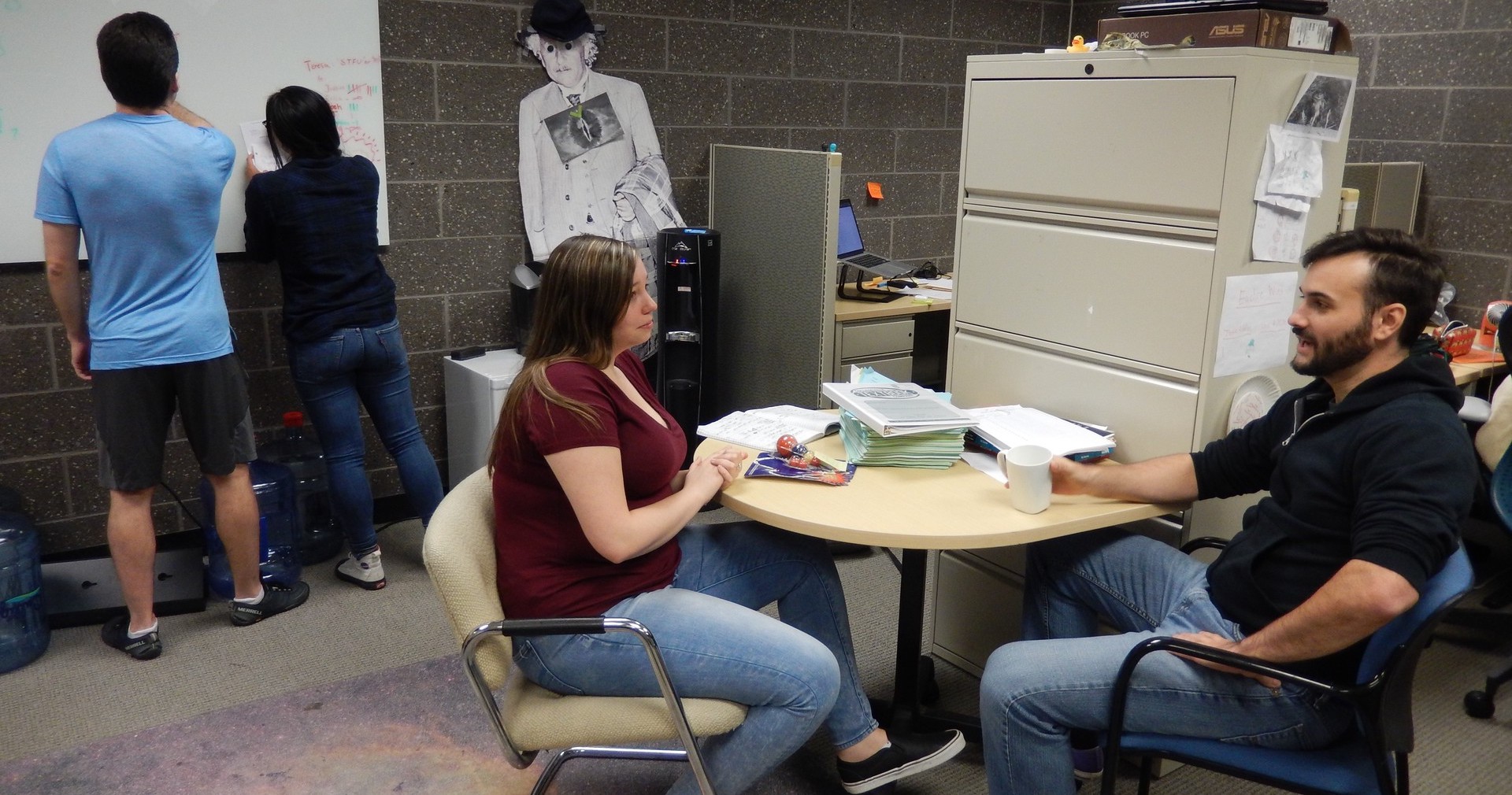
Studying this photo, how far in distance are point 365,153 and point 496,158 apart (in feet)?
1.33

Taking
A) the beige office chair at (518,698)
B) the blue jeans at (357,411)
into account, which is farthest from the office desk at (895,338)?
the beige office chair at (518,698)

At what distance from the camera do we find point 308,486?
3.28 metres

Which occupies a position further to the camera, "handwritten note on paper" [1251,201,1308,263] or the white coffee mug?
"handwritten note on paper" [1251,201,1308,263]

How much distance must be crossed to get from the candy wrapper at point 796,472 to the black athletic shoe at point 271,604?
1.63 m

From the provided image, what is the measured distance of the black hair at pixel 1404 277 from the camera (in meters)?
1.56

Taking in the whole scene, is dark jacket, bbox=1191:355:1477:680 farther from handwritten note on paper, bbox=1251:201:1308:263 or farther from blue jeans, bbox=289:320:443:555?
blue jeans, bbox=289:320:443:555

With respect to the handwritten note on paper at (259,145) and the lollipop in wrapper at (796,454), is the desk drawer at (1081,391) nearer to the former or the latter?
the lollipop in wrapper at (796,454)

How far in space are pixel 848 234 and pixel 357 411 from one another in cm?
189

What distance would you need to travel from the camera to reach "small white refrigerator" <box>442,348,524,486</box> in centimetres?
328

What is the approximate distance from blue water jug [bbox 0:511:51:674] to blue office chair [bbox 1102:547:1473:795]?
2467 millimetres

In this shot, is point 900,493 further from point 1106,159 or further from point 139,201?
point 139,201

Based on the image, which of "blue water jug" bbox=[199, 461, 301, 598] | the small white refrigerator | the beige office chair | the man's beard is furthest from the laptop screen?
Answer: the beige office chair

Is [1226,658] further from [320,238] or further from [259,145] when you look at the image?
[259,145]

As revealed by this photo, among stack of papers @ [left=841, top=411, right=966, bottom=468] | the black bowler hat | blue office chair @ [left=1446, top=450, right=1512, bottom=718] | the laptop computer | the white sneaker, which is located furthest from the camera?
the laptop computer
